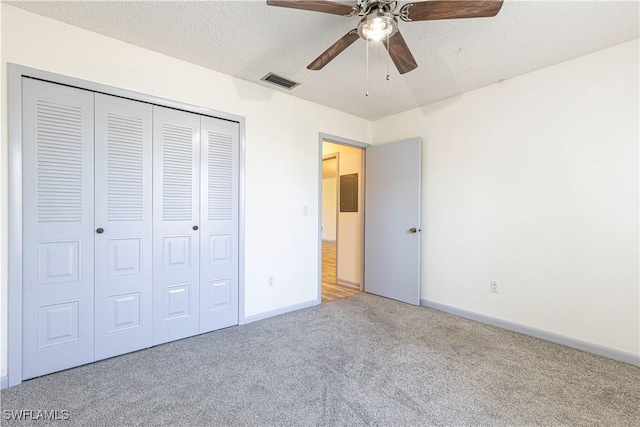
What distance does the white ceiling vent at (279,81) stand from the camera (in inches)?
112

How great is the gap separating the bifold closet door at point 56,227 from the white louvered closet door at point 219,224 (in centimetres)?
84

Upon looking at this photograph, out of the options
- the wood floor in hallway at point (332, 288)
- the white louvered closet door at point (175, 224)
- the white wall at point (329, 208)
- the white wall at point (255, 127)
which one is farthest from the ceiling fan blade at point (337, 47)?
the white wall at point (329, 208)

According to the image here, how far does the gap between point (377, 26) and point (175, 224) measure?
2.19 m

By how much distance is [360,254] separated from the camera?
4.32 m

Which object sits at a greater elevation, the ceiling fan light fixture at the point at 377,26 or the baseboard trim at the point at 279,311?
the ceiling fan light fixture at the point at 377,26

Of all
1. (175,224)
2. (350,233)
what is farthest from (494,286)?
(175,224)

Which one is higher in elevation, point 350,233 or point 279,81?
point 279,81

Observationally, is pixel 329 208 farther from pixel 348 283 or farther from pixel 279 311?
pixel 279 311

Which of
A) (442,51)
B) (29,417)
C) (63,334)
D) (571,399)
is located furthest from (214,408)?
(442,51)

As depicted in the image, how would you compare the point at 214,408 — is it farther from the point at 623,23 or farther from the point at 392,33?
A: the point at 623,23

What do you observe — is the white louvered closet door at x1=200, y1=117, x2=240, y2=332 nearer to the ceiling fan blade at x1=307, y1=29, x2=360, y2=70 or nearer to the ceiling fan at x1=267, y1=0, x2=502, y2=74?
the ceiling fan blade at x1=307, y1=29, x2=360, y2=70

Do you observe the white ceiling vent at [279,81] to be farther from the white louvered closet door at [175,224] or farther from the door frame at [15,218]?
the door frame at [15,218]

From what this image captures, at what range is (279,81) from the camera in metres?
2.94

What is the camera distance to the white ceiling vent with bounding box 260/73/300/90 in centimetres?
283
